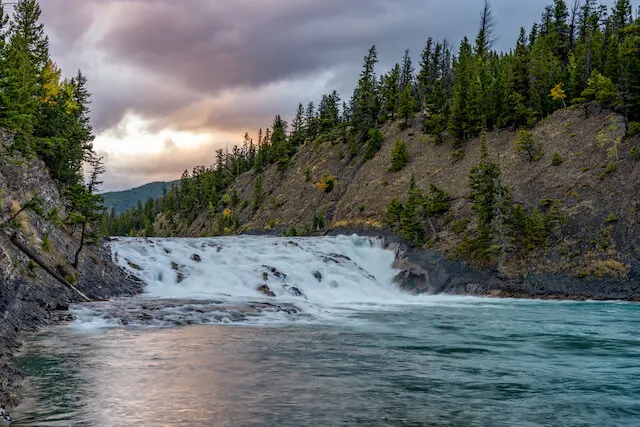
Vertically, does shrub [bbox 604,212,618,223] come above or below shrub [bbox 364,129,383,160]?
below

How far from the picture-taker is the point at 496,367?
13.4 metres

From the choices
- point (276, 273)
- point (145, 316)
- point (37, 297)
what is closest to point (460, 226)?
point (276, 273)

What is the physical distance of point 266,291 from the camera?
33.4 m

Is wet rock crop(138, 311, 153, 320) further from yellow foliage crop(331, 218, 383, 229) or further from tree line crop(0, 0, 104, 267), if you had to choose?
yellow foliage crop(331, 218, 383, 229)

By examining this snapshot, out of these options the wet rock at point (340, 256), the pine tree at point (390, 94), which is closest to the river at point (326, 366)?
the wet rock at point (340, 256)

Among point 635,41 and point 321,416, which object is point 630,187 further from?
point 321,416

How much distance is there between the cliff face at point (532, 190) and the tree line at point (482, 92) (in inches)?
95.4

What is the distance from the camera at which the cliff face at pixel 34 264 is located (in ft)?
54.0

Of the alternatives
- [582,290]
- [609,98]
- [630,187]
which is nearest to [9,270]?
[582,290]

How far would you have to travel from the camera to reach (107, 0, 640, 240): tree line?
187 feet

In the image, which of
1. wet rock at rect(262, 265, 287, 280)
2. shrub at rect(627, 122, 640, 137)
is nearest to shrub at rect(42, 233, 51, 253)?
wet rock at rect(262, 265, 287, 280)

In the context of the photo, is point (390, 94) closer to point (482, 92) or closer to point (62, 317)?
point (482, 92)

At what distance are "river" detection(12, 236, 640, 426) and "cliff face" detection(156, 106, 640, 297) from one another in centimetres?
1021

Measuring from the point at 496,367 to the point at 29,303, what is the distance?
55.6ft
